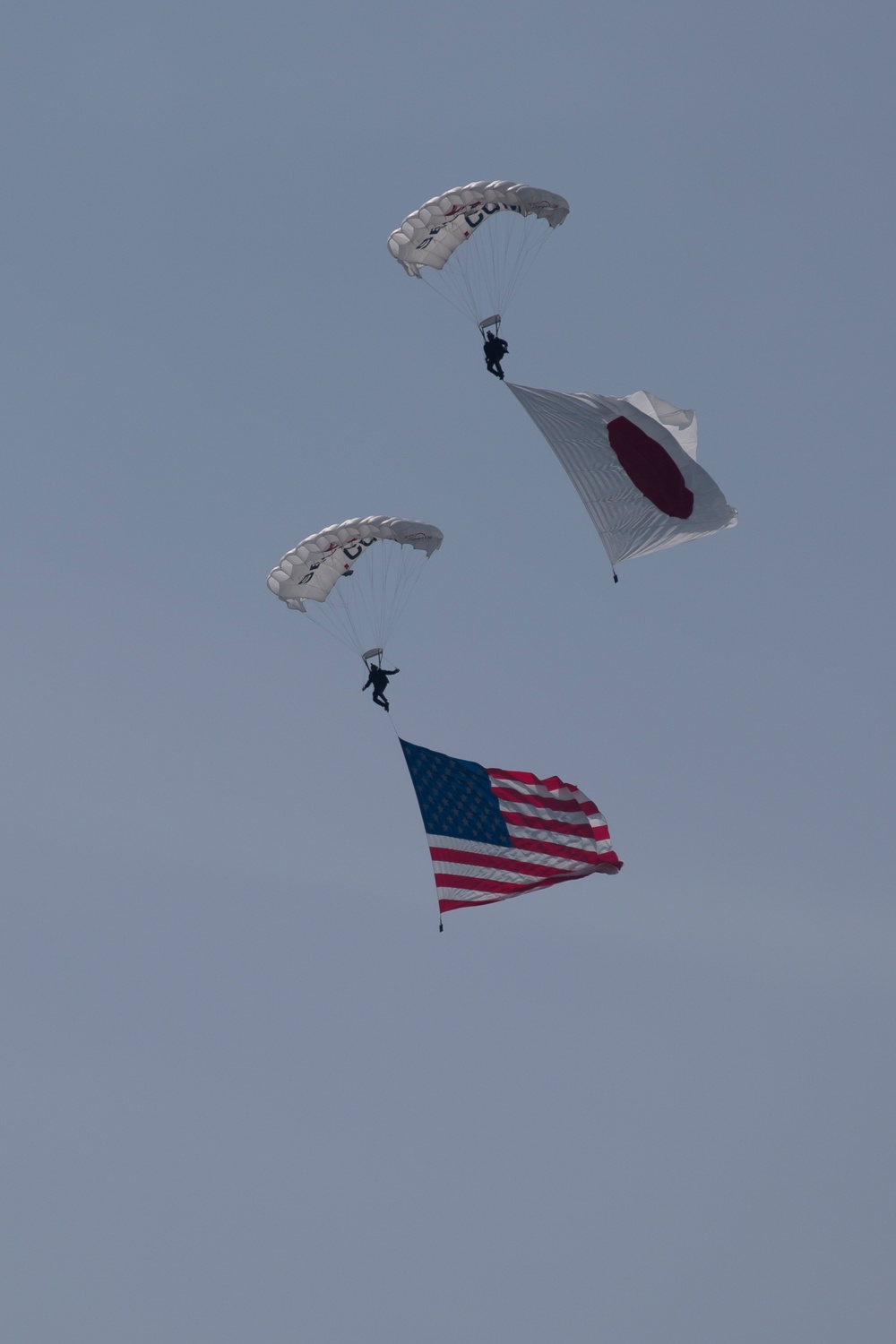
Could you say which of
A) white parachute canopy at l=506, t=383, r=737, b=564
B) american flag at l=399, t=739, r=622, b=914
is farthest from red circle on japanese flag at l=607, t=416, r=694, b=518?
american flag at l=399, t=739, r=622, b=914

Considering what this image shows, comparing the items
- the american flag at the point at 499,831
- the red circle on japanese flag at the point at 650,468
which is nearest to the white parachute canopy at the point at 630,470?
the red circle on japanese flag at the point at 650,468

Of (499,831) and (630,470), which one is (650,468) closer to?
(630,470)

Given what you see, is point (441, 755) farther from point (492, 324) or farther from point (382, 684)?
point (492, 324)

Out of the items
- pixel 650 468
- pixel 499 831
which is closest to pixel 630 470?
pixel 650 468

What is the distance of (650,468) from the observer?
45.3m

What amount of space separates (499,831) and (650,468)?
382 inches

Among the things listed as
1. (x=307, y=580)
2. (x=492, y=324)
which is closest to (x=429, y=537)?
(x=307, y=580)

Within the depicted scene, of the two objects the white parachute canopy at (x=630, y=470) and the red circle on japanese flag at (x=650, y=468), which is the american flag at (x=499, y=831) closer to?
the white parachute canopy at (x=630, y=470)

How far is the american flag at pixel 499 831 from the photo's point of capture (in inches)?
1586

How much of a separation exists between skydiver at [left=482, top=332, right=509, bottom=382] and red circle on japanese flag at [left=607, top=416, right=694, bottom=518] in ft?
11.4

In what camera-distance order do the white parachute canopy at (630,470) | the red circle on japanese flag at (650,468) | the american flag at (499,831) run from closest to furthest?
1. the american flag at (499,831)
2. the white parachute canopy at (630,470)
3. the red circle on japanese flag at (650,468)

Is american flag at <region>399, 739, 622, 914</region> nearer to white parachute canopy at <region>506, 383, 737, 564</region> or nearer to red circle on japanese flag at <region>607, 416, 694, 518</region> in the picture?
white parachute canopy at <region>506, 383, 737, 564</region>

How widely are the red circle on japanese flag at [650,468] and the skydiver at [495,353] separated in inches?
137

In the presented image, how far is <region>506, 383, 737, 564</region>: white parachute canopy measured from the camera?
44.0 m
